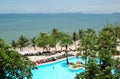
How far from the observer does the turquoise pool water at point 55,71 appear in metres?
39.0

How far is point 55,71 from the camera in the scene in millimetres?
42000

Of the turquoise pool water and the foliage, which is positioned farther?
the turquoise pool water

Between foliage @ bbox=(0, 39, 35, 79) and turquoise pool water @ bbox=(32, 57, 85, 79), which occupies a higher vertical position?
foliage @ bbox=(0, 39, 35, 79)

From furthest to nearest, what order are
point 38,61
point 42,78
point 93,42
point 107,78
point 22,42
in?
point 22,42 → point 38,61 → point 42,78 → point 93,42 → point 107,78

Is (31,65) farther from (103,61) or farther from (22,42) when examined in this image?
(22,42)

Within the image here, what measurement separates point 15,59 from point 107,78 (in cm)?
747

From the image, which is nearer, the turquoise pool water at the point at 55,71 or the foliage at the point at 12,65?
the foliage at the point at 12,65

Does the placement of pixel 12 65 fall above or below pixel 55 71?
above

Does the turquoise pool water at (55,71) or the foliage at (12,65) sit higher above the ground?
the foliage at (12,65)

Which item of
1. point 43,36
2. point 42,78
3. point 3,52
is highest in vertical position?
point 3,52

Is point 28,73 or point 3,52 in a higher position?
point 3,52

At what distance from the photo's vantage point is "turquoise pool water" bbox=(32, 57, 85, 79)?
128 ft

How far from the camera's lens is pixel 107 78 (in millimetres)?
18719

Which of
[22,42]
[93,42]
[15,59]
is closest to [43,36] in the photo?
[22,42]
